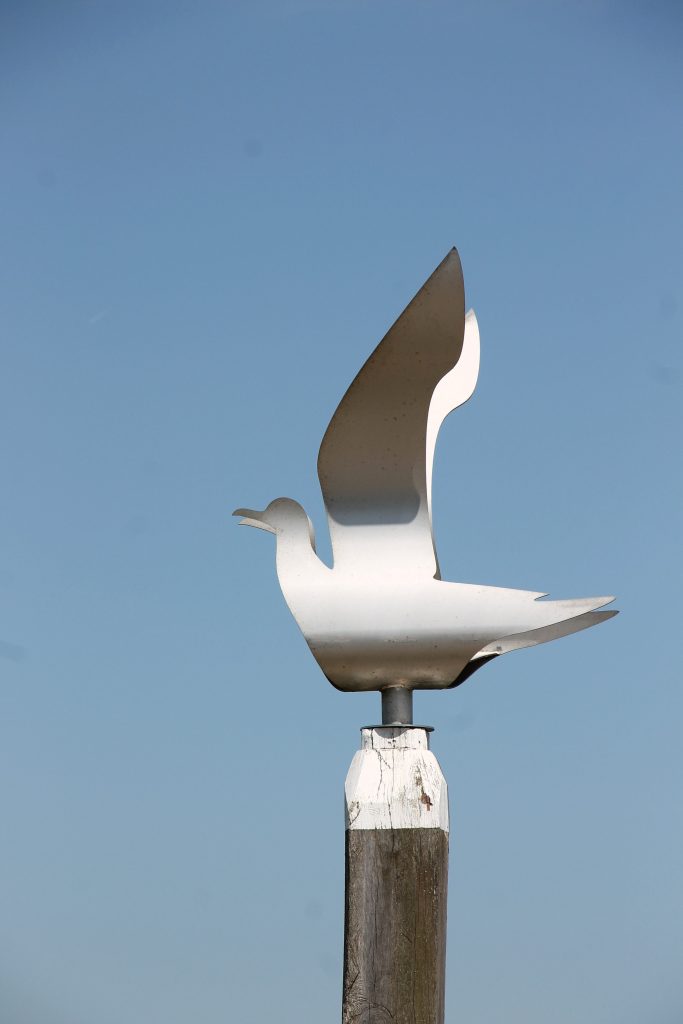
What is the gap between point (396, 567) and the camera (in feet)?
17.6

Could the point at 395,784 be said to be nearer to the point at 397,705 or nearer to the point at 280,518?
the point at 397,705

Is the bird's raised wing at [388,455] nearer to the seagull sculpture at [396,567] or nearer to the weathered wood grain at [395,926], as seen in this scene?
the seagull sculpture at [396,567]

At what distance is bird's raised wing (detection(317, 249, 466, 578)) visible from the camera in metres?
5.25

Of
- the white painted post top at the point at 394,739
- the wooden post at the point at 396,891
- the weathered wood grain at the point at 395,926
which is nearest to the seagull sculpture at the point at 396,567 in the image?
the white painted post top at the point at 394,739

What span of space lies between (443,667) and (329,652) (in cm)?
44

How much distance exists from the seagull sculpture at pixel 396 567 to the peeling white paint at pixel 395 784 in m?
0.16

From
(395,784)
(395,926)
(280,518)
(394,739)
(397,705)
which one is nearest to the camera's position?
(395,926)

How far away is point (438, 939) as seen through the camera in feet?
16.2

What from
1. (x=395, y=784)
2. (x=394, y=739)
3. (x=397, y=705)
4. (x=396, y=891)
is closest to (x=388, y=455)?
(x=397, y=705)

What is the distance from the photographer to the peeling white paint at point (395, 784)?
5016 mm

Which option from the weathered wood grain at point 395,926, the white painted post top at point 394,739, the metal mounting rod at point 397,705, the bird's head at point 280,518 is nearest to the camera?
the weathered wood grain at point 395,926

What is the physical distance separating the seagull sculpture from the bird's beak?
0.10 m

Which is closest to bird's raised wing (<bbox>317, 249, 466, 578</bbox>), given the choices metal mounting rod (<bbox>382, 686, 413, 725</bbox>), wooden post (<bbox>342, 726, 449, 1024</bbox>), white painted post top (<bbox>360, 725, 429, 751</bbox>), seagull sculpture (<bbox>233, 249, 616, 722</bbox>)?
seagull sculpture (<bbox>233, 249, 616, 722</bbox>)

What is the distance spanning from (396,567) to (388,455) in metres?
0.43
